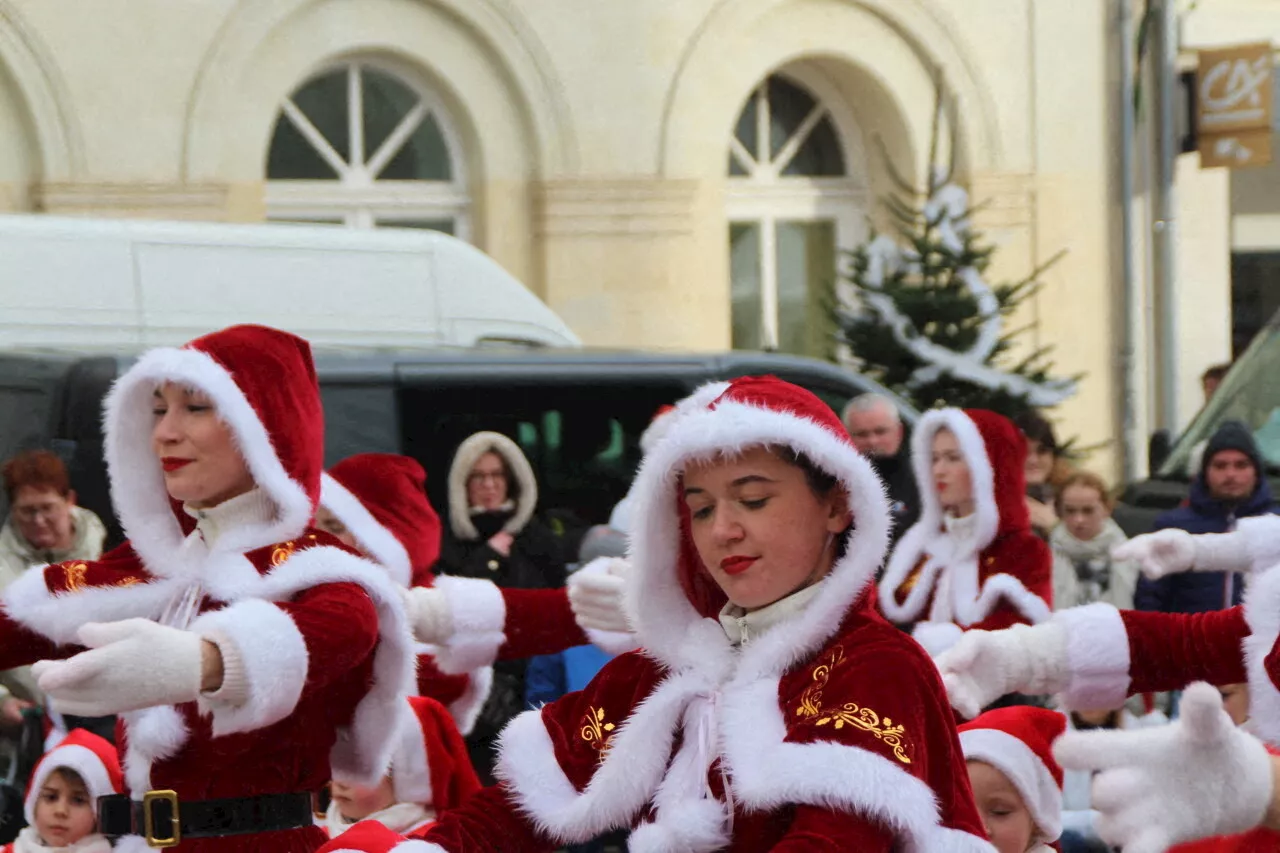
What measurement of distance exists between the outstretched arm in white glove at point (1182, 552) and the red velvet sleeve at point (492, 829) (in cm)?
179

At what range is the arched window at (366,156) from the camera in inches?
605

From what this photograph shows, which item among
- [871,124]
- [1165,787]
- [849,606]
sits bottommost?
[1165,787]

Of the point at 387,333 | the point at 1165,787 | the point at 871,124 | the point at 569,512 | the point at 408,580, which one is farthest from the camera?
the point at 871,124

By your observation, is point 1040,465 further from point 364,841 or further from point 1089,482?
point 364,841

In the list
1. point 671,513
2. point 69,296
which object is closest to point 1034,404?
point 69,296

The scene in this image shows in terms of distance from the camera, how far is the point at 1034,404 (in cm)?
1412

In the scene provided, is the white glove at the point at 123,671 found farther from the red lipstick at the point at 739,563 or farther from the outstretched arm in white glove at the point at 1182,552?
the outstretched arm in white glove at the point at 1182,552

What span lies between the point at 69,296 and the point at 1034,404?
694cm

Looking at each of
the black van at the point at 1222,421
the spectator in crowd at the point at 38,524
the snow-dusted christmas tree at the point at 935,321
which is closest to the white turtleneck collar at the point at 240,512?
the spectator in crowd at the point at 38,524

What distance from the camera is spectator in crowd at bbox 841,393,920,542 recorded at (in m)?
8.94

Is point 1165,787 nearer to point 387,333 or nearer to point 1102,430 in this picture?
point 387,333

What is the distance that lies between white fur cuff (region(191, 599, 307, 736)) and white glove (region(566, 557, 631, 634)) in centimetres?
96

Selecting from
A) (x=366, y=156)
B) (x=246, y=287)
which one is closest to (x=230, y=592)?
(x=246, y=287)

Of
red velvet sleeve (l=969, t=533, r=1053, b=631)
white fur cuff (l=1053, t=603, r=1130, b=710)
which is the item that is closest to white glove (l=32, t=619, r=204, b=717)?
white fur cuff (l=1053, t=603, r=1130, b=710)
